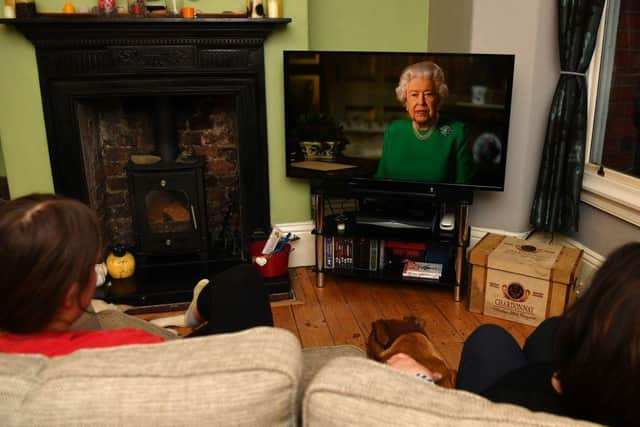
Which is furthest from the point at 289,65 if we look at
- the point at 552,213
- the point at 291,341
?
the point at 291,341

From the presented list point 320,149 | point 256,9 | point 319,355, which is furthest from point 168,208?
point 319,355

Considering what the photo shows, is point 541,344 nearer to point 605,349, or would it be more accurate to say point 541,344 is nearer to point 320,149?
point 605,349

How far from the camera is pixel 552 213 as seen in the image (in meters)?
3.04

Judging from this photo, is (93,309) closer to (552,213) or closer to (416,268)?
(416,268)

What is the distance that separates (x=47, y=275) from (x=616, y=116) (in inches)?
109

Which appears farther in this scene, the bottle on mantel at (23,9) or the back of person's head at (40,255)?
the bottle on mantel at (23,9)

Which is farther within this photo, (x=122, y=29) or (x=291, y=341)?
(x=122, y=29)

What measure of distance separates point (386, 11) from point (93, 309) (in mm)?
2572

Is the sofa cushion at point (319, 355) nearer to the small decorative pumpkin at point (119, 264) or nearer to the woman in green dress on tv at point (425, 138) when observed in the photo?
the woman in green dress on tv at point (425, 138)

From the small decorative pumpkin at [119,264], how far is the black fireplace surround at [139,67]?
0.43ft

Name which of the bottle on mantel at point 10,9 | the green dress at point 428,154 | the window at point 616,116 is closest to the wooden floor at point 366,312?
the green dress at point 428,154

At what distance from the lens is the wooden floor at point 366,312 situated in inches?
106

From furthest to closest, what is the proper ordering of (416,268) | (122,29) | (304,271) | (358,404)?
(304,271), (416,268), (122,29), (358,404)

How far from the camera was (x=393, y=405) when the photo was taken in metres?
0.75
